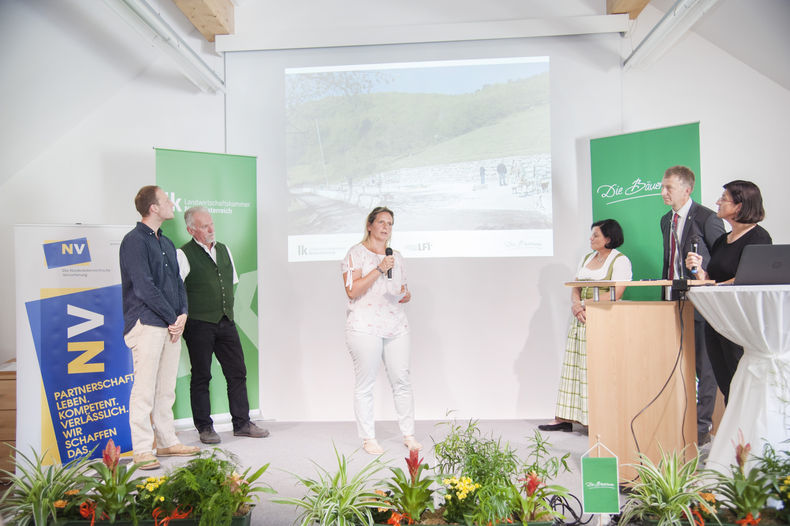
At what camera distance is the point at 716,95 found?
4.40 m

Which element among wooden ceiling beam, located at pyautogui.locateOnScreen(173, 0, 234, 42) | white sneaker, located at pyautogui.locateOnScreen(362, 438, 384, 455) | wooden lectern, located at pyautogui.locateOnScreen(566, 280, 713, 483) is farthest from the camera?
wooden ceiling beam, located at pyautogui.locateOnScreen(173, 0, 234, 42)

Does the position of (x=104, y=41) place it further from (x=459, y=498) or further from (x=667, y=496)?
(x=667, y=496)

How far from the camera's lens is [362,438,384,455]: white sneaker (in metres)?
3.30

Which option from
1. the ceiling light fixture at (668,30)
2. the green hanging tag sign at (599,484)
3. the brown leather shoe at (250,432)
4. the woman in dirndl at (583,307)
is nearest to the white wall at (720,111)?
the ceiling light fixture at (668,30)

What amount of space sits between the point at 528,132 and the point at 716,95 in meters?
1.53

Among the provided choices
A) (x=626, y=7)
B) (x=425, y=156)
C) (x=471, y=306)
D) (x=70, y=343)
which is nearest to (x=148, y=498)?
(x=70, y=343)

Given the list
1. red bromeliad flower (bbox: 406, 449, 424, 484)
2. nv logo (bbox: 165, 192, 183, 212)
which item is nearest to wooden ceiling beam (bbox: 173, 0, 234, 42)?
nv logo (bbox: 165, 192, 183, 212)

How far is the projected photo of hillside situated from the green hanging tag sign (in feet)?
9.16

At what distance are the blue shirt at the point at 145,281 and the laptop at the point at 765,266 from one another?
9.50 feet

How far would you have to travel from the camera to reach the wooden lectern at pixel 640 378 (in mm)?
2451

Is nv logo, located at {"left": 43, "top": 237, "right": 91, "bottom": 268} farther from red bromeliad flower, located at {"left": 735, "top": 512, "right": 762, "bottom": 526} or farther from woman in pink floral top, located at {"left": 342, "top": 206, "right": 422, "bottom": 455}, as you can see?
red bromeliad flower, located at {"left": 735, "top": 512, "right": 762, "bottom": 526}

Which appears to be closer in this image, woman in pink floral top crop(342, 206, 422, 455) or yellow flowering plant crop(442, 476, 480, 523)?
yellow flowering plant crop(442, 476, 480, 523)

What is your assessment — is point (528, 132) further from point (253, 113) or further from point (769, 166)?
point (253, 113)

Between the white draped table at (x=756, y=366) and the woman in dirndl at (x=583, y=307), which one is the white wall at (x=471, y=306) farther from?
the white draped table at (x=756, y=366)
